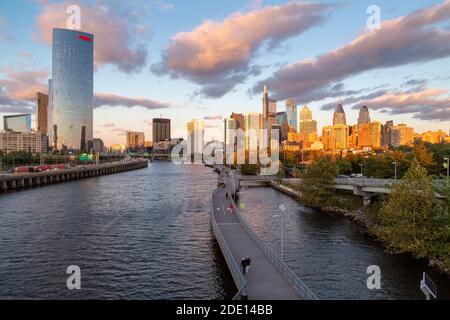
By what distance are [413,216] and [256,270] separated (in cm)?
2101

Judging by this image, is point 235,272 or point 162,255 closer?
point 235,272

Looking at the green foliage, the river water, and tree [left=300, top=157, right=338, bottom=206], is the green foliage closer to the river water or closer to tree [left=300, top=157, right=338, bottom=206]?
tree [left=300, top=157, right=338, bottom=206]

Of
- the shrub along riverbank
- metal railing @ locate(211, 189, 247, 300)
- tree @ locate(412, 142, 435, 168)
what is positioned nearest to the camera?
metal railing @ locate(211, 189, 247, 300)

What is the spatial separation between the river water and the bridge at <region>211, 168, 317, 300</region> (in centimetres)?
243

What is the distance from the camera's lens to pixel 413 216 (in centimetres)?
3847

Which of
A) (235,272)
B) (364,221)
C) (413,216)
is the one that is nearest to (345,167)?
(364,221)

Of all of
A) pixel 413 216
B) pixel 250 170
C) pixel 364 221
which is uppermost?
pixel 413 216

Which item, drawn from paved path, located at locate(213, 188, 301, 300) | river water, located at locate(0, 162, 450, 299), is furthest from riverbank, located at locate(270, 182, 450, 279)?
paved path, located at locate(213, 188, 301, 300)

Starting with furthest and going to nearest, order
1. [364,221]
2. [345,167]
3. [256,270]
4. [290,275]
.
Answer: [345,167] < [364,221] < [256,270] < [290,275]

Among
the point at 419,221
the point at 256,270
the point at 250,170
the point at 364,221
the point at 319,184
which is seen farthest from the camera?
the point at 250,170

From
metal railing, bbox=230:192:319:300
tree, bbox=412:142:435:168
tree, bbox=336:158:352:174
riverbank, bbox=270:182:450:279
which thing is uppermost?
tree, bbox=412:142:435:168

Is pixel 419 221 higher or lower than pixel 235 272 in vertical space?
higher

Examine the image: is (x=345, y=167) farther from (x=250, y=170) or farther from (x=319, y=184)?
(x=250, y=170)

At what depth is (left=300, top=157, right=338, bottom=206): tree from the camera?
70.9 meters
